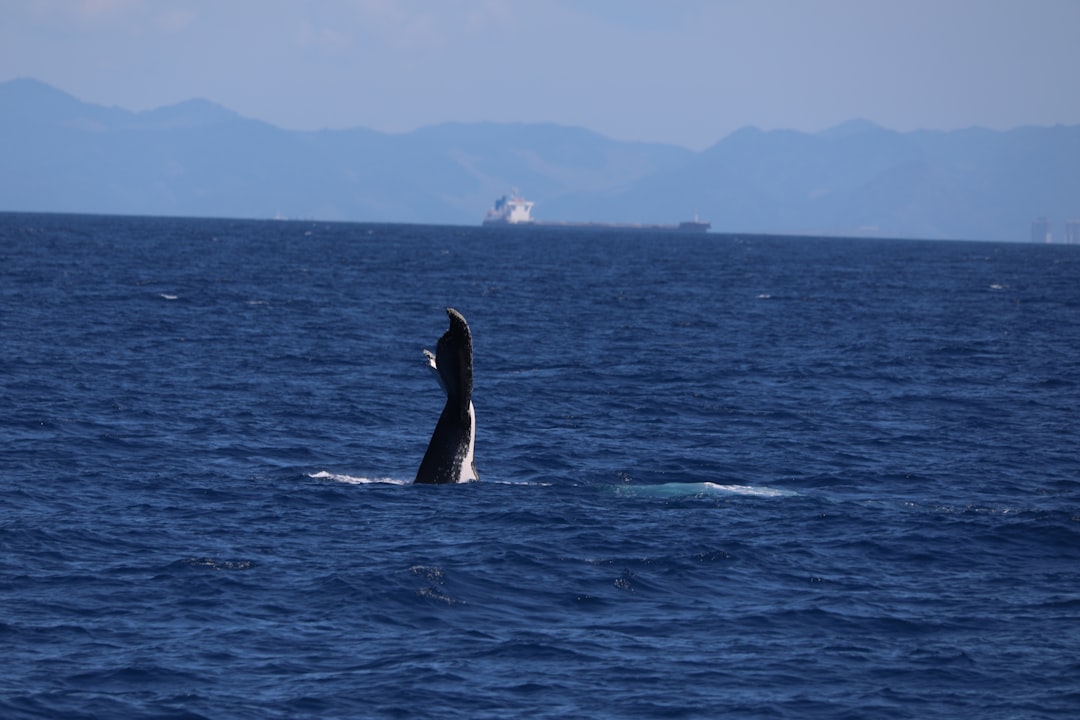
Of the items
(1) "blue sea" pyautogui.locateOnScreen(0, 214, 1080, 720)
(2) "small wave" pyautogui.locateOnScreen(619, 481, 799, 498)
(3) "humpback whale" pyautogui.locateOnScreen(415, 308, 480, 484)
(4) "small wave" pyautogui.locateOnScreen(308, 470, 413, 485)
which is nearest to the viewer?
(1) "blue sea" pyautogui.locateOnScreen(0, 214, 1080, 720)

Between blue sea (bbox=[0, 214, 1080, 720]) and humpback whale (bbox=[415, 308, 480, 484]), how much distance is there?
0.47 m

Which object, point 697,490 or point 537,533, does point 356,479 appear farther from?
point 697,490

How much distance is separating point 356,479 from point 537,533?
551 cm

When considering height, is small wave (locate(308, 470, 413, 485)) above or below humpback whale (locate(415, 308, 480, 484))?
below

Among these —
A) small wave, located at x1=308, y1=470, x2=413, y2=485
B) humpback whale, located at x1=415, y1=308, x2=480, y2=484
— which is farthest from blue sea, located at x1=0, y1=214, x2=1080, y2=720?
humpback whale, located at x1=415, y1=308, x2=480, y2=484

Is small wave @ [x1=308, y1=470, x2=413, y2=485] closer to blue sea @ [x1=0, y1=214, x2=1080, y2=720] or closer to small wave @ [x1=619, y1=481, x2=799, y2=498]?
blue sea @ [x1=0, y1=214, x2=1080, y2=720]

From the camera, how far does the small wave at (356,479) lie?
25.9 m

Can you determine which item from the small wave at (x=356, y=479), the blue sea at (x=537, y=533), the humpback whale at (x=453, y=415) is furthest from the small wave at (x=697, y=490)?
the small wave at (x=356, y=479)

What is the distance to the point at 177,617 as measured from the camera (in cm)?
1734

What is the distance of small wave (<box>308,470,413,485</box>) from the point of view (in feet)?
85.0

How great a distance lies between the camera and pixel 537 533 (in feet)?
72.1

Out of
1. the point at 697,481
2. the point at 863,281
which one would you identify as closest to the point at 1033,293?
the point at 863,281

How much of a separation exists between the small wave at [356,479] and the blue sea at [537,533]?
0.14 metres

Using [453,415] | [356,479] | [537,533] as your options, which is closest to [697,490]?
[537,533]
